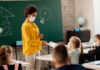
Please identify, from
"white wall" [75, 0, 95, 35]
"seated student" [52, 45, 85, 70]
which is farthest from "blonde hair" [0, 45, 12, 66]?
"white wall" [75, 0, 95, 35]

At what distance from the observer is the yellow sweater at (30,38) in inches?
178

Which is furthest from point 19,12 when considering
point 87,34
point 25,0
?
point 87,34

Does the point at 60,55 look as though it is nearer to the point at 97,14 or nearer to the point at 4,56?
the point at 4,56

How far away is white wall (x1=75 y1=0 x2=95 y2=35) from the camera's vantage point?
689cm

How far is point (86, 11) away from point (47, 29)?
5.01ft

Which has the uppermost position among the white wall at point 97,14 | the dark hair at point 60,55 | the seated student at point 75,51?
the white wall at point 97,14

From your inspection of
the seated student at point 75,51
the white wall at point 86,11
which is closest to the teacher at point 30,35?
the seated student at point 75,51

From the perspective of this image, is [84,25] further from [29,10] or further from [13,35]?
[29,10]

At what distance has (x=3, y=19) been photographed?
5.70 metres

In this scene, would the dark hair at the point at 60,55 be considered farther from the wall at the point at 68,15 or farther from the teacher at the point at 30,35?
the wall at the point at 68,15

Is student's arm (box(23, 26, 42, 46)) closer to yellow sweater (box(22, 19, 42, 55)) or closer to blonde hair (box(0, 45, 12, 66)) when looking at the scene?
yellow sweater (box(22, 19, 42, 55))

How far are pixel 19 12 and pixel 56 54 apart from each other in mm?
3879

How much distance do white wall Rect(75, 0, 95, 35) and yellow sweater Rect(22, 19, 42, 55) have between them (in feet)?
8.85

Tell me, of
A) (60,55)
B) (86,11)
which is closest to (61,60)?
(60,55)
